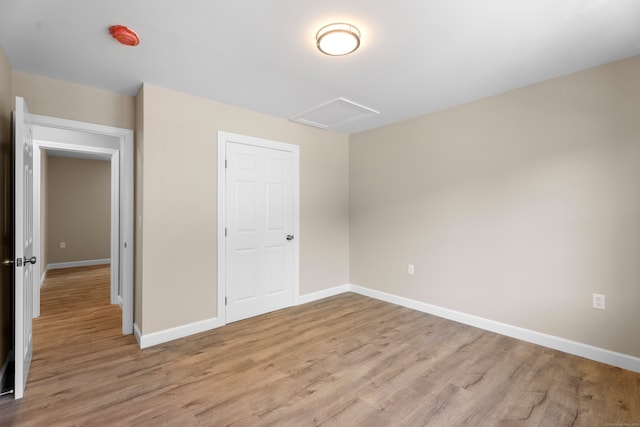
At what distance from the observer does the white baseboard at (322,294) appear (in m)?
3.98

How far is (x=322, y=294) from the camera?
4.20m

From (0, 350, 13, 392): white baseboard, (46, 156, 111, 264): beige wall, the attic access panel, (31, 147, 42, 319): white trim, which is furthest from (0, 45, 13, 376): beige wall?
(46, 156, 111, 264): beige wall

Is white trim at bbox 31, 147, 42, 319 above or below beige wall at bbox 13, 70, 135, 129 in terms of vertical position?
below

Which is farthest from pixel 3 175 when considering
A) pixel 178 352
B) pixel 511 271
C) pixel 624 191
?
pixel 624 191

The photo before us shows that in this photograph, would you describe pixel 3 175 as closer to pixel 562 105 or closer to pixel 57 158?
pixel 562 105

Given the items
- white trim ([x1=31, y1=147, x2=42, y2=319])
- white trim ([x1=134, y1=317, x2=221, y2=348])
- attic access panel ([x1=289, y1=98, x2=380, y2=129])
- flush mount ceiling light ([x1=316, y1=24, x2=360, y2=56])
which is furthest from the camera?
white trim ([x1=31, y1=147, x2=42, y2=319])

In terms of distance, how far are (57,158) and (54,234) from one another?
1.63 metres

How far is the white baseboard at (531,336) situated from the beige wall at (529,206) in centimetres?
5

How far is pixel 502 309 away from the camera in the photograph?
2.98 meters

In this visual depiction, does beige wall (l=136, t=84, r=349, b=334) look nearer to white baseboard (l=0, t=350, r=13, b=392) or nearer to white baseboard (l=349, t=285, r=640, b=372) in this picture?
white baseboard (l=0, t=350, r=13, b=392)

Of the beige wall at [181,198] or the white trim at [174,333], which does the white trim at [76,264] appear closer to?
the white trim at [174,333]

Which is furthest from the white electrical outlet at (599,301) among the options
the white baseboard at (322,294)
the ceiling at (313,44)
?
the white baseboard at (322,294)

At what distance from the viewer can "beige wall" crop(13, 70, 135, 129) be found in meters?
2.51

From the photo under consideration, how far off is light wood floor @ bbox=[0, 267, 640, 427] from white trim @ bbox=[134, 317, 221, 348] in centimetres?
8
